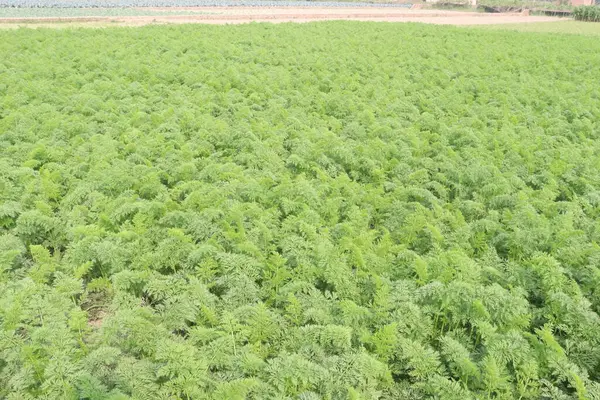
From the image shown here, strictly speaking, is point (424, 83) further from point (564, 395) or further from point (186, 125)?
point (564, 395)

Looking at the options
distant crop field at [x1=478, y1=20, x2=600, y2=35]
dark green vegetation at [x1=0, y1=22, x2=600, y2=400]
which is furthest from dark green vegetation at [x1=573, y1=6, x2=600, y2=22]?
dark green vegetation at [x1=0, y1=22, x2=600, y2=400]

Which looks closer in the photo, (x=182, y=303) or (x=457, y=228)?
(x=182, y=303)

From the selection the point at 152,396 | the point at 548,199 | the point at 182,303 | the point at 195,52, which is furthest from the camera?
the point at 195,52

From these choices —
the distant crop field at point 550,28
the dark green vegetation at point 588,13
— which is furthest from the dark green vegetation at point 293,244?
the dark green vegetation at point 588,13

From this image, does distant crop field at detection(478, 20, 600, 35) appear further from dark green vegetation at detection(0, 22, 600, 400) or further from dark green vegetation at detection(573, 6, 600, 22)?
dark green vegetation at detection(0, 22, 600, 400)

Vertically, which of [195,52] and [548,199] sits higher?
[195,52]

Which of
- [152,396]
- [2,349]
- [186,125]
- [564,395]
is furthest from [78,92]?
[564,395]

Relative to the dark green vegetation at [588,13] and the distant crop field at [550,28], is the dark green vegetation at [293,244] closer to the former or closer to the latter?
the distant crop field at [550,28]
